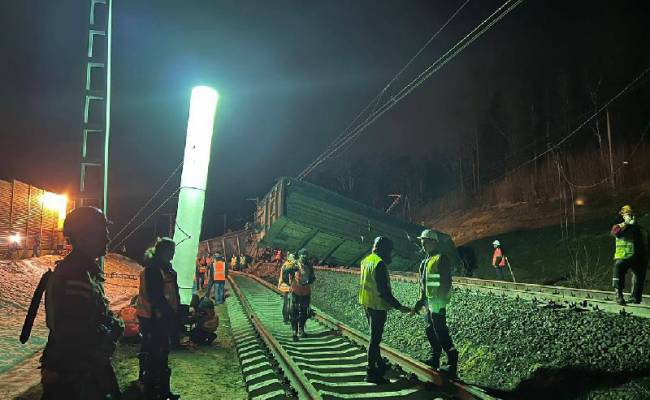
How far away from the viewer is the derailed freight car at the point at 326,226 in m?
14.2

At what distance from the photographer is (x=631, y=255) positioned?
7844mm

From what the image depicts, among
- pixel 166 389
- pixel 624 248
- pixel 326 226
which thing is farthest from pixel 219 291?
pixel 624 248

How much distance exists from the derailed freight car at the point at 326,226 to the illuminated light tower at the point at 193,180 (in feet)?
17.1

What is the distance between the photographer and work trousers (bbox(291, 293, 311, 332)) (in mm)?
9227

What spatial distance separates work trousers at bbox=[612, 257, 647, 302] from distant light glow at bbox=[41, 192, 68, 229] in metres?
21.8

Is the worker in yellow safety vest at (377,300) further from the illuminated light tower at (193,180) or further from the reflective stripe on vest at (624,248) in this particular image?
the reflective stripe on vest at (624,248)

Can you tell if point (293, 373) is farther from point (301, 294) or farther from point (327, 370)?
point (301, 294)

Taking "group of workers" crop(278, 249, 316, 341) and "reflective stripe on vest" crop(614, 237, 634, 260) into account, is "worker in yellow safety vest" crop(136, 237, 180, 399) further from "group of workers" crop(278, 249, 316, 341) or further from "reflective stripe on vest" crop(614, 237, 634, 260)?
"reflective stripe on vest" crop(614, 237, 634, 260)

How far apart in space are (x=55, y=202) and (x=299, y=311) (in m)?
17.5

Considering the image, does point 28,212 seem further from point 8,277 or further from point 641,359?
point 641,359

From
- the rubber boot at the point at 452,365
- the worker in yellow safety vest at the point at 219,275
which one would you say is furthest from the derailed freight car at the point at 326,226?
the rubber boot at the point at 452,365

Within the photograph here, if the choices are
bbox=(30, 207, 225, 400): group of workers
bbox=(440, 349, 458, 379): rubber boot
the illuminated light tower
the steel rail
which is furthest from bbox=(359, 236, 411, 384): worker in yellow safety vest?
the illuminated light tower

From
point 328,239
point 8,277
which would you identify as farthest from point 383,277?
point 8,277

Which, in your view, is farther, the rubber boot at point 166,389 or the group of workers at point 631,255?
the group of workers at point 631,255
